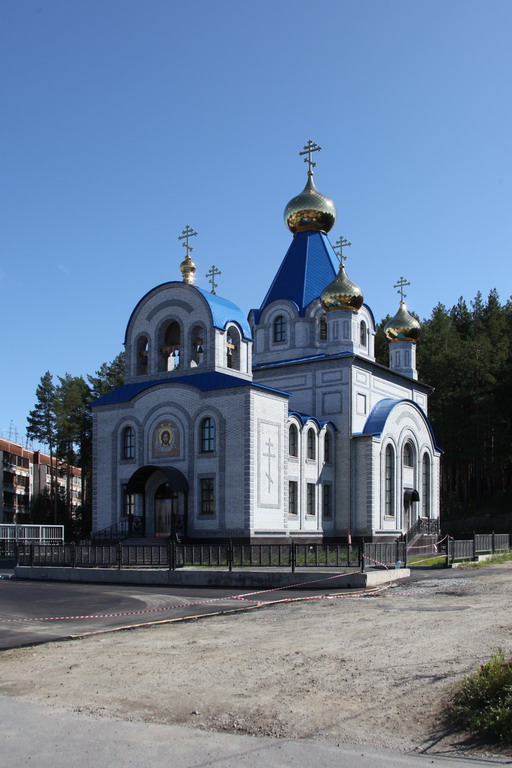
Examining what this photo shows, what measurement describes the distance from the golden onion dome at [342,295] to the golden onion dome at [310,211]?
474cm

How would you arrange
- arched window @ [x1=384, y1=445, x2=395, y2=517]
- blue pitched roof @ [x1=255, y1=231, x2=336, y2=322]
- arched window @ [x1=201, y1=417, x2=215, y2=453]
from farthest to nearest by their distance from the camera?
1. blue pitched roof @ [x1=255, y1=231, x2=336, y2=322]
2. arched window @ [x1=384, y1=445, x2=395, y2=517]
3. arched window @ [x1=201, y1=417, x2=215, y2=453]

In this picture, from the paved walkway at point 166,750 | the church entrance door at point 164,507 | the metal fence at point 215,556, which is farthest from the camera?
the church entrance door at point 164,507

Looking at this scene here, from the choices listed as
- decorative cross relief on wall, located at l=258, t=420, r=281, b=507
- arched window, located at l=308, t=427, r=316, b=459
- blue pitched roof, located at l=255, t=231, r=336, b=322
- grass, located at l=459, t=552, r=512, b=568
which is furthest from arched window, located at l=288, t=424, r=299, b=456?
grass, located at l=459, t=552, r=512, b=568

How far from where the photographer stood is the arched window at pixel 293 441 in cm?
3187

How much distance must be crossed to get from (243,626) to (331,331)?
2391cm

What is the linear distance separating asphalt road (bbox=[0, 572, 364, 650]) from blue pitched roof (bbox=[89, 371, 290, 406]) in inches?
429

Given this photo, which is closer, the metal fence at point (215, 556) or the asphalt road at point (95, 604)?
the asphalt road at point (95, 604)

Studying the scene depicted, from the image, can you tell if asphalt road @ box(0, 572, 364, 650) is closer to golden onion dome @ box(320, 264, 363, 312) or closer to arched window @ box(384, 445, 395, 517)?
arched window @ box(384, 445, 395, 517)

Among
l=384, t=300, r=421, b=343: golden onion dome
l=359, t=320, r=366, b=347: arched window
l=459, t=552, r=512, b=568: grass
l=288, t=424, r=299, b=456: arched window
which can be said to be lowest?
l=459, t=552, r=512, b=568: grass

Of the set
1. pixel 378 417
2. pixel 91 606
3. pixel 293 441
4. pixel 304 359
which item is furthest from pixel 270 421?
pixel 91 606

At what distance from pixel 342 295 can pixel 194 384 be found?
8227 millimetres

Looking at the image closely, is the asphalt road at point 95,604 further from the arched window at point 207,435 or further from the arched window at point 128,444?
the arched window at point 128,444

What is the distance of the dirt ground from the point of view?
21.7 feet

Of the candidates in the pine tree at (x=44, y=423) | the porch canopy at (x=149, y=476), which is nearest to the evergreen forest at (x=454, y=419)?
the pine tree at (x=44, y=423)
